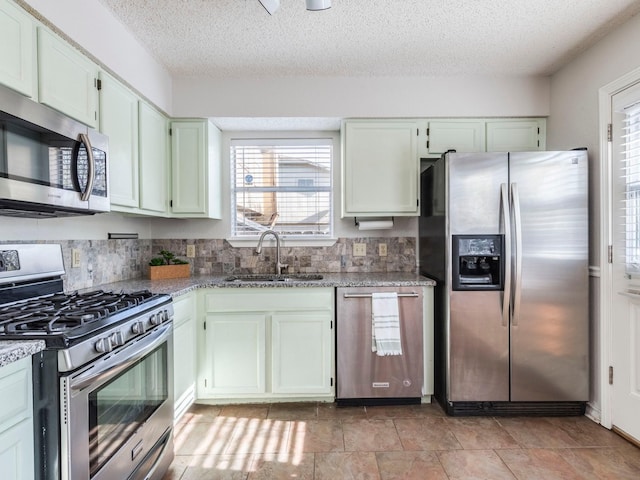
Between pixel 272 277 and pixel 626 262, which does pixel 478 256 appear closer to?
pixel 626 262

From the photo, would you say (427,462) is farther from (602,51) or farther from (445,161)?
(602,51)

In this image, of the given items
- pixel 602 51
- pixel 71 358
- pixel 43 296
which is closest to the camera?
pixel 71 358

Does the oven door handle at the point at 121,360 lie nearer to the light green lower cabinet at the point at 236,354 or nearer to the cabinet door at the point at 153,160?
the light green lower cabinet at the point at 236,354

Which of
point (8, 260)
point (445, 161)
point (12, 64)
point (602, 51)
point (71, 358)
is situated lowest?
point (71, 358)

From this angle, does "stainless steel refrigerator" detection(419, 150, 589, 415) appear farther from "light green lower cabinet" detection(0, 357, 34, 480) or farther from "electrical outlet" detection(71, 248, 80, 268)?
"electrical outlet" detection(71, 248, 80, 268)

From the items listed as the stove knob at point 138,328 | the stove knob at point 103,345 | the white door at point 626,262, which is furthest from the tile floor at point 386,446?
the stove knob at point 103,345

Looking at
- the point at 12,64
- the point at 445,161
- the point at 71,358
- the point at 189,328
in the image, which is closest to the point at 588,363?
the point at 445,161

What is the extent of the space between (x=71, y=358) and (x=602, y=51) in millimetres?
3274

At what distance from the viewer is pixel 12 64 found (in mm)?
1409

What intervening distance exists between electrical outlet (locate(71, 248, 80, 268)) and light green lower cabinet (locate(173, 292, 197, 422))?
613 mm

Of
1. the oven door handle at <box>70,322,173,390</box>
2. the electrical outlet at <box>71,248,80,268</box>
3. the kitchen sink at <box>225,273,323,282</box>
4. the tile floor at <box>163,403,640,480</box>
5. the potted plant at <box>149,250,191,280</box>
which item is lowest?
the tile floor at <box>163,403,640,480</box>

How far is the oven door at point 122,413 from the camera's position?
1205 millimetres

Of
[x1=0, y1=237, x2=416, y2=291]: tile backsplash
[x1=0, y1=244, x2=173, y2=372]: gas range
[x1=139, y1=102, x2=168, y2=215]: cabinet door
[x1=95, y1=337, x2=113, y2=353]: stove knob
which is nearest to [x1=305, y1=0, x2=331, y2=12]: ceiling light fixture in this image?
[x1=139, y1=102, x2=168, y2=215]: cabinet door

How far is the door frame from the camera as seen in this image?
229 cm
